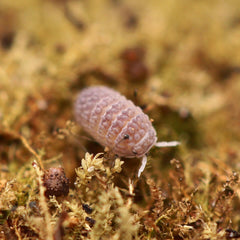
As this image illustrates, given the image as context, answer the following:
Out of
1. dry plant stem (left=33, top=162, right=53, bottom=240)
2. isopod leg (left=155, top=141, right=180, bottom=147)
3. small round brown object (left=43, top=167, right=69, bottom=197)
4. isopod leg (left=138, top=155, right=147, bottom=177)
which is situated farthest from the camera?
isopod leg (left=155, top=141, right=180, bottom=147)

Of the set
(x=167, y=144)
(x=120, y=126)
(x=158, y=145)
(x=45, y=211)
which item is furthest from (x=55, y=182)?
(x=167, y=144)

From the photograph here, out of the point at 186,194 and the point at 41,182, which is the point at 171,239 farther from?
the point at 41,182

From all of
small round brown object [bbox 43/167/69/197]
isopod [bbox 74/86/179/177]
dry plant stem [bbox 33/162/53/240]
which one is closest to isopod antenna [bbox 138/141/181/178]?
isopod [bbox 74/86/179/177]

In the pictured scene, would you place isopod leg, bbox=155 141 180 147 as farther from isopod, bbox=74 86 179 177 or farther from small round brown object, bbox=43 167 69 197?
small round brown object, bbox=43 167 69 197

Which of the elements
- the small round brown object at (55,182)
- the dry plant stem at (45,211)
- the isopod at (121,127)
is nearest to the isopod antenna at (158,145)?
the isopod at (121,127)

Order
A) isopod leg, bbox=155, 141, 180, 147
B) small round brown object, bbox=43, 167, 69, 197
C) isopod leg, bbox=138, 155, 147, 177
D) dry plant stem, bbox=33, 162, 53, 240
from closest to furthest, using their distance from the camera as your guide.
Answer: dry plant stem, bbox=33, 162, 53, 240, small round brown object, bbox=43, 167, 69, 197, isopod leg, bbox=138, 155, 147, 177, isopod leg, bbox=155, 141, 180, 147

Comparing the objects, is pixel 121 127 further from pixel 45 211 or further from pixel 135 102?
pixel 45 211
